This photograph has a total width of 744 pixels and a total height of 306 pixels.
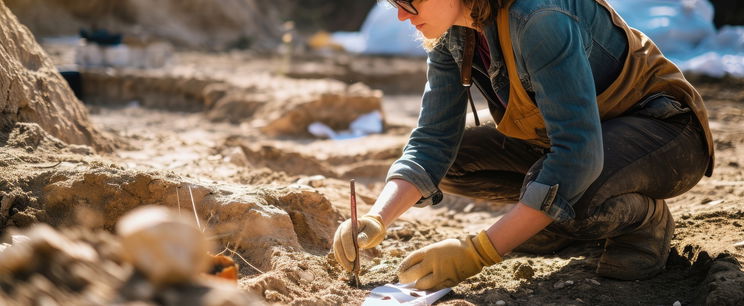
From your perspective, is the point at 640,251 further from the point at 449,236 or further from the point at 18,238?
the point at 18,238

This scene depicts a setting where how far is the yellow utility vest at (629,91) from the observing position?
7.25ft

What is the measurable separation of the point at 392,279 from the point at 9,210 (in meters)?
1.21

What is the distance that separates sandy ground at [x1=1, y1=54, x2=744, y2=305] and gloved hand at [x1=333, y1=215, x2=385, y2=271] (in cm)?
9

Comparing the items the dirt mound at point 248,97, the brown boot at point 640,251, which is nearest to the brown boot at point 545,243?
the brown boot at point 640,251

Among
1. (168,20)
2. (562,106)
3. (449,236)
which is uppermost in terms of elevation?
(562,106)

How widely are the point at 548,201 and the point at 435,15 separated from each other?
0.62m

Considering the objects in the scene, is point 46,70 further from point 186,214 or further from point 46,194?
point 186,214

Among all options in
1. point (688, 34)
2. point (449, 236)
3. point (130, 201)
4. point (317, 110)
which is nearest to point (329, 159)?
point (317, 110)

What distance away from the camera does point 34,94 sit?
317 centimetres

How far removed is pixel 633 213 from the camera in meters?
2.19

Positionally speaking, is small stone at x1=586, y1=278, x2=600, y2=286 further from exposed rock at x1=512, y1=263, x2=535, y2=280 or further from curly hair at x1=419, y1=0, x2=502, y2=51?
curly hair at x1=419, y1=0, x2=502, y2=51

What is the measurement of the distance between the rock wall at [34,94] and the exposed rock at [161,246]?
6.52 ft

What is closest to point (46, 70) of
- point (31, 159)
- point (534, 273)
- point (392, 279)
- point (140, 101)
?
point (31, 159)

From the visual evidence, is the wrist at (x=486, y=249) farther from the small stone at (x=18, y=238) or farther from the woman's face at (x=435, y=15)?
the small stone at (x=18, y=238)
